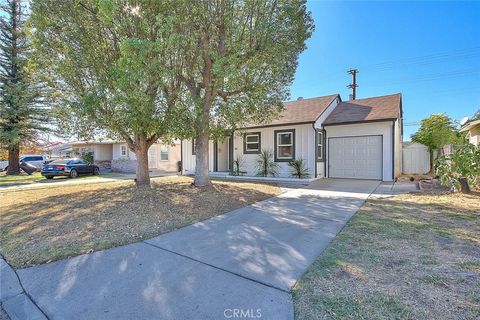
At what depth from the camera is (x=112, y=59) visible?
8266 mm

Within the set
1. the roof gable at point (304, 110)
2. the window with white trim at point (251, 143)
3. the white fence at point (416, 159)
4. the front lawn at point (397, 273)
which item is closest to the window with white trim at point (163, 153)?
the window with white trim at point (251, 143)

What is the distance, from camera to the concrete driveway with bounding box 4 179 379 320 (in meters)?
Result: 2.56

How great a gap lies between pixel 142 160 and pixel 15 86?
15477 millimetres

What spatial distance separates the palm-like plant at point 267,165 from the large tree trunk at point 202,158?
4907 millimetres

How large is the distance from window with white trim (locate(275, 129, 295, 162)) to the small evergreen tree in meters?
18.6

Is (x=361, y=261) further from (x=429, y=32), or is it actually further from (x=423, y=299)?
(x=429, y=32)

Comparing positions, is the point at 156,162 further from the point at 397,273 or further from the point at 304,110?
the point at 397,273

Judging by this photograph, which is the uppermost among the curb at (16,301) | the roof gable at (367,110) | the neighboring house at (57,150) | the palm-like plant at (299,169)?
the roof gable at (367,110)

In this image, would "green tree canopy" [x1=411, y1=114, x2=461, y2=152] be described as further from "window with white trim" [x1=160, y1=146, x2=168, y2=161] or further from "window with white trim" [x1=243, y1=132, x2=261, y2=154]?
"window with white trim" [x1=160, y1=146, x2=168, y2=161]

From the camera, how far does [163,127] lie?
8.16m

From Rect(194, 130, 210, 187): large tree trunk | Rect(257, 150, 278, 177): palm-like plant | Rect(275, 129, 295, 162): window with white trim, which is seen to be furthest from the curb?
Rect(275, 129, 295, 162): window with white trim

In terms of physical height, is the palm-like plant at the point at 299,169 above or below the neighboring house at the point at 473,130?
below

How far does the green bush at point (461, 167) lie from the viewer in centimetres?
821

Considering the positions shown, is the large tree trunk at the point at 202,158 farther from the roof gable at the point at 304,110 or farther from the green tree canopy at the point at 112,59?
the roof gable at the point at 304,110
